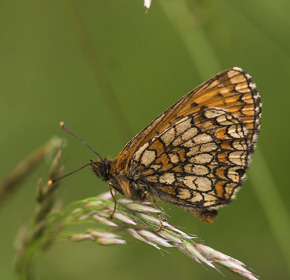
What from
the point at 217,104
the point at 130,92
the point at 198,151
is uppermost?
the point at 130,92

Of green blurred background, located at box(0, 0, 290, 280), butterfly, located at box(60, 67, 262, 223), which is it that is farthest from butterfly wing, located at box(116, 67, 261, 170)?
green blurred background, located at box(0, 0, 290, 280)

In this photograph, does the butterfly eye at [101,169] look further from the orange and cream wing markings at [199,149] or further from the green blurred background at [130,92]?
the green blurred background at [130,92]

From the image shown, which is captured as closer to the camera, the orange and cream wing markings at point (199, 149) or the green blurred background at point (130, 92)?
the orange and cream wing markings at point (199, 149)

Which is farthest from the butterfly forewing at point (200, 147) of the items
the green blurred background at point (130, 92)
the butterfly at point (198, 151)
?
the green blurred background at point (130, 92)

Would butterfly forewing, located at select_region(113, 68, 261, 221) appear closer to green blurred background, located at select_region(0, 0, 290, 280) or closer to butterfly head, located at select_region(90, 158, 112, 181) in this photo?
butterfly head, located at select_region(90, 158, 112, 181)

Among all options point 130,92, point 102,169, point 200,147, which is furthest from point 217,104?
point 130,92

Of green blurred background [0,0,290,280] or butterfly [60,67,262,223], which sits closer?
butterfly [60,67,262,223]

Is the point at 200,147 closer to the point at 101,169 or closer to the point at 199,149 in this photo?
the point at 199,149

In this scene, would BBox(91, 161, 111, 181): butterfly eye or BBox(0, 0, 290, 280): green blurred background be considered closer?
BBox(91, 161, 111, 181): butterfly eye
